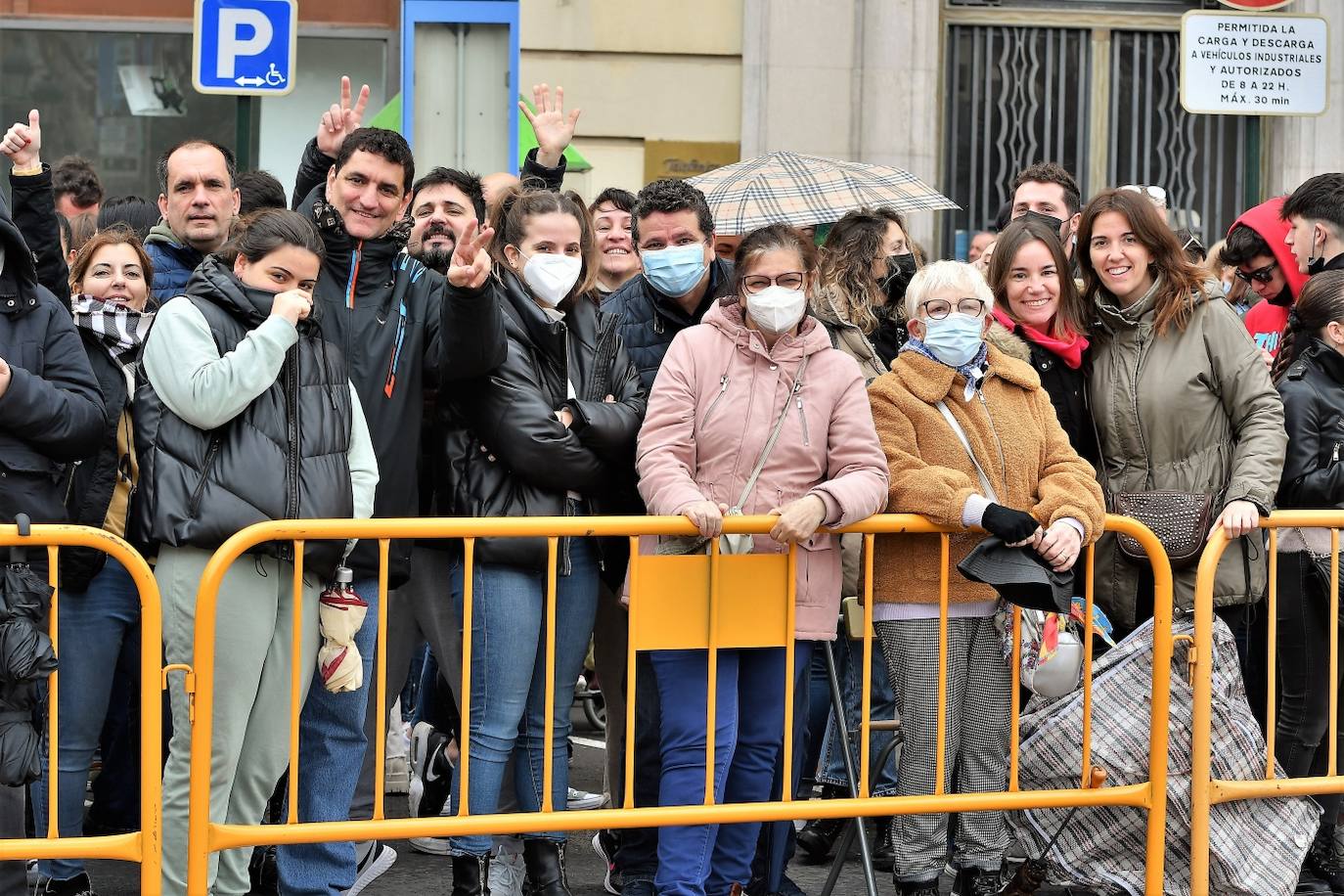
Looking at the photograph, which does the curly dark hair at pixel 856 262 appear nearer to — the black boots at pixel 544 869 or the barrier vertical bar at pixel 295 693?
the black boots at pixel 544 869

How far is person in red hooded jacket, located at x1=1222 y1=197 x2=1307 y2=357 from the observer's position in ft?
23.2

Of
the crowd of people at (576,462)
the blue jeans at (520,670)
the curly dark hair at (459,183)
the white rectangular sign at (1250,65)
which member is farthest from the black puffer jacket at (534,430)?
the white rectangular sign at (1250,65)

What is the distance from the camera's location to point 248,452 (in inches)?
194

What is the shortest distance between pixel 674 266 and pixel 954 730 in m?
1.72

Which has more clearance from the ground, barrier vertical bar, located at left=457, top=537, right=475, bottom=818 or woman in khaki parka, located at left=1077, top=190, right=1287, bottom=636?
woman in khaki parka, located at left=1077, top=190, right=1287, bottom=636

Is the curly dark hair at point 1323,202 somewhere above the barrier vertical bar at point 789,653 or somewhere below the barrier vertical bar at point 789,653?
above

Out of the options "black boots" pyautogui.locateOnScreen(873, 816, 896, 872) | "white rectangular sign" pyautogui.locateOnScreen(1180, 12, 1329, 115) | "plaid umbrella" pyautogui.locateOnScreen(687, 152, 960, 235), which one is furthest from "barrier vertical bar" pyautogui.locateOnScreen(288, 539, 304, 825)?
"white rectangular sign" pyautogui.locateOnScreen(1180, 12, 1329, 115)

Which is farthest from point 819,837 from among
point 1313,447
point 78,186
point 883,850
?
point 78,186

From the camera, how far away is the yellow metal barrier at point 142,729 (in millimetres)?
4645

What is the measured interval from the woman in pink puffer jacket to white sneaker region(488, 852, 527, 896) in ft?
1.66

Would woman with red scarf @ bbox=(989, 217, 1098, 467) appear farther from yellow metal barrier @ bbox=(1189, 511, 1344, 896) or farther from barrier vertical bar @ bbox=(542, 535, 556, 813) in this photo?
barrier vertical bar @ bbox=(542, 535, 556, 813)

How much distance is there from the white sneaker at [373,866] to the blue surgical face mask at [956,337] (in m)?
2.51

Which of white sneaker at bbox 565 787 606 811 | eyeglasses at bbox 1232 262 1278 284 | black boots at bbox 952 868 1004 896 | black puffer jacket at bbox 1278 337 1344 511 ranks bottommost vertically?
white sneaker at bbox 565 787 606 811

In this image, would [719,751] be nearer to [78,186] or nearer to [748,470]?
[748,470]
